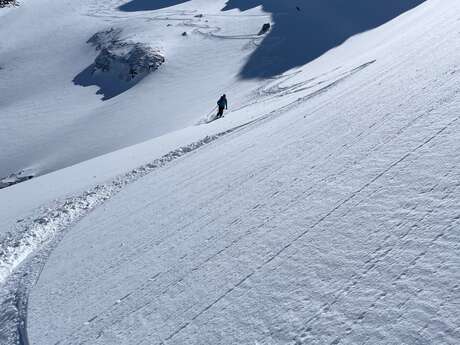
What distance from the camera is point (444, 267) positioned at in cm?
560

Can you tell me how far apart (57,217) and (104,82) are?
3652 centimetres

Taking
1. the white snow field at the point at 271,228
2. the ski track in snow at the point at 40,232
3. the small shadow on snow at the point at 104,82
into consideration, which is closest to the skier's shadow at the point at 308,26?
the small shadow on snow at the point at 104,82

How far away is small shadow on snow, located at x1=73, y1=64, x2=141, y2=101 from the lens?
45.7 m

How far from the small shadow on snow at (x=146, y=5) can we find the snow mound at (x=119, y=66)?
1363 centimetres

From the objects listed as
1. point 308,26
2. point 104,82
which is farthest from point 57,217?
point 308,26

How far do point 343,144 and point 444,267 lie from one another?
18.5ft

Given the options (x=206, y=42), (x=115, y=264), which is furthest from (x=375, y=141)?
(x=206, y=42)

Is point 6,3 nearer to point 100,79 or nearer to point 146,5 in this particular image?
point 100,79

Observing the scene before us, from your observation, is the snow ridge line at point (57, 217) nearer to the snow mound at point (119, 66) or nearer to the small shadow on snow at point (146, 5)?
the snow mound at point (119, 66)

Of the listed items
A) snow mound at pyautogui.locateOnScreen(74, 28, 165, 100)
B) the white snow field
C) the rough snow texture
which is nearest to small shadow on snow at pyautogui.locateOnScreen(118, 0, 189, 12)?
snow mound at pyautogui.locateOnScreen(74, 28, 165, 100)

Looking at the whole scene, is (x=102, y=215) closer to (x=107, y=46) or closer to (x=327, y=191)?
(x=327, y=191)

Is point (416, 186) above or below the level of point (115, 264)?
above

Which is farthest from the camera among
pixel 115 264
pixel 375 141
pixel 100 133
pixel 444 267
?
pixel 100 133

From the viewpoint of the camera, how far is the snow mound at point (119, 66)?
151ft
